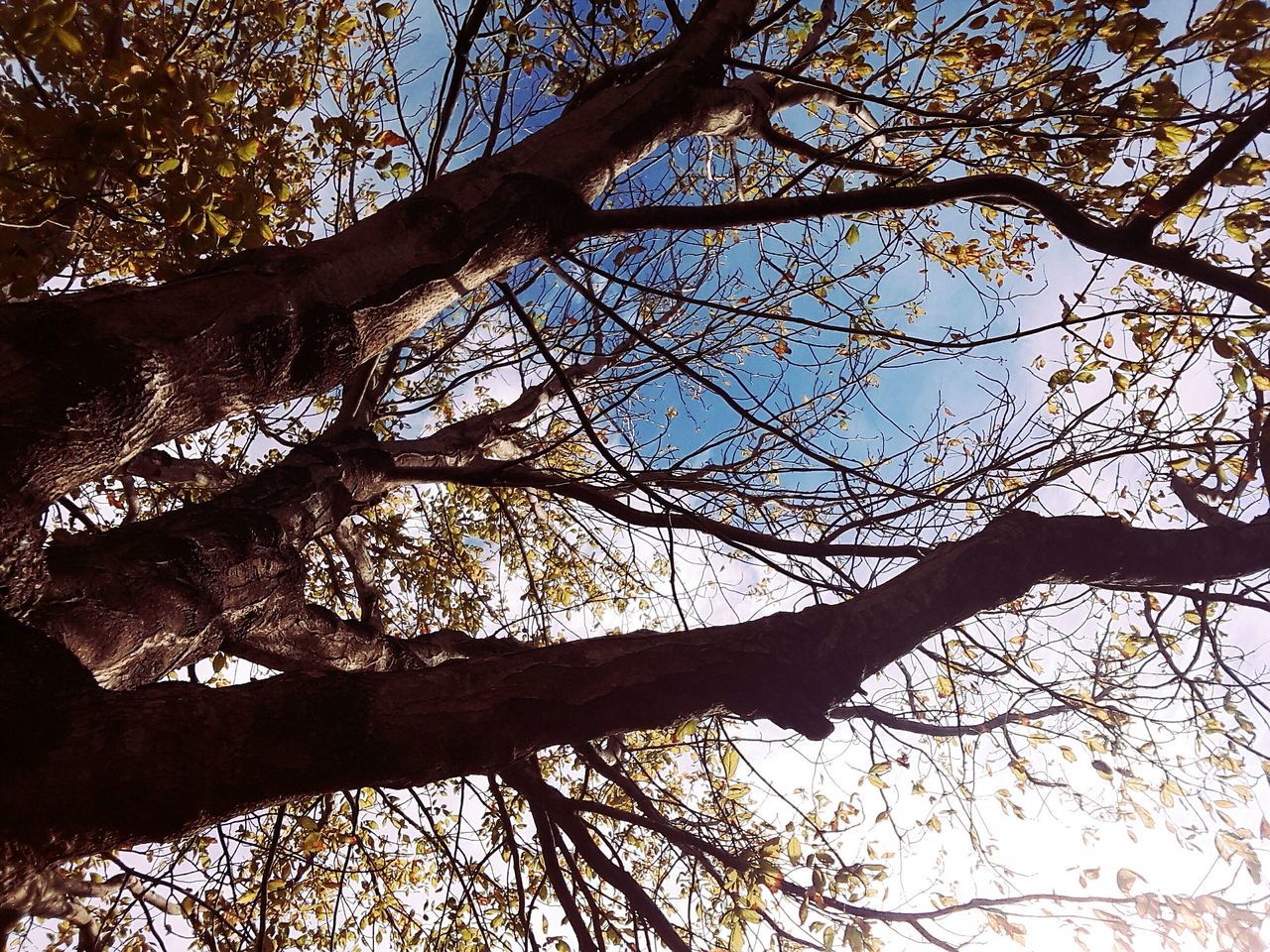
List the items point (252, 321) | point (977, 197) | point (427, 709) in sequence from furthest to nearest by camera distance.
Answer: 1. point (977, 197)
2. point (252, 321)
3. point (427, 709)

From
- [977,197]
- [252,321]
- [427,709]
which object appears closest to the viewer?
[427,709]

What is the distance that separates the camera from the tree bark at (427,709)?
1.26m

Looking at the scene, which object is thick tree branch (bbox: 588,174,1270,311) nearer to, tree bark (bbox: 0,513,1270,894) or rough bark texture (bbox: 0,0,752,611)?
rough bark texture (bbox: 0,0,752,611)

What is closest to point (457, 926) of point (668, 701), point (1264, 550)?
point (668, 701)

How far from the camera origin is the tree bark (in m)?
1.26

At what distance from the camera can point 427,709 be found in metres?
1.56

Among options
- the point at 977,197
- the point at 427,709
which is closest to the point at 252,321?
the point at 427,709

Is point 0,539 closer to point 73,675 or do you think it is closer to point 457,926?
point 73,675

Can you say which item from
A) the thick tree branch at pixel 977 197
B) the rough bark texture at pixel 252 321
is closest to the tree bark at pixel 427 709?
the rough bark texture at pixel 252 321

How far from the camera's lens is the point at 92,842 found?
1.28 metres

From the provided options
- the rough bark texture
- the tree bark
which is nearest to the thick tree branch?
the rough bark texture

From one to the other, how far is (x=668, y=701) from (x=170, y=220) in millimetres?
2304

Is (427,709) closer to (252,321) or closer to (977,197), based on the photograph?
(252,321)

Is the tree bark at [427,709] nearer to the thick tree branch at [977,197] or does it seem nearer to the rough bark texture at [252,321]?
the rough bark texture at [252,321]
